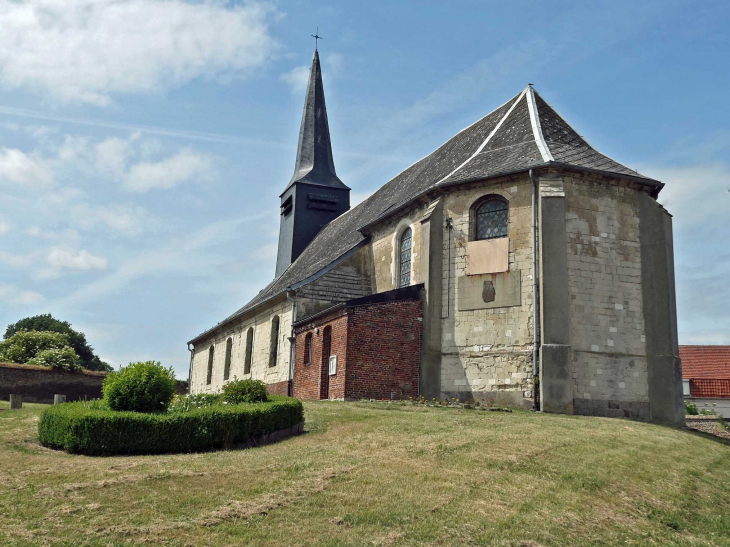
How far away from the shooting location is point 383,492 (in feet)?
31.1

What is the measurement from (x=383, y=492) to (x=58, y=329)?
51051 millimetres

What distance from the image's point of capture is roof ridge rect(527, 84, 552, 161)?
62.4ft

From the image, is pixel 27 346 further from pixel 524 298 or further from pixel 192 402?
pixel 524 298

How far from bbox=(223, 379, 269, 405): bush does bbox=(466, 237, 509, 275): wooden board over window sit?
690 centimetres

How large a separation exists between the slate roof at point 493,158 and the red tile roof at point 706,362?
62.4 feet

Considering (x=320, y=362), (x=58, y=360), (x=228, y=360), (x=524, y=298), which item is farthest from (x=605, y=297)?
(x=58, y=360)

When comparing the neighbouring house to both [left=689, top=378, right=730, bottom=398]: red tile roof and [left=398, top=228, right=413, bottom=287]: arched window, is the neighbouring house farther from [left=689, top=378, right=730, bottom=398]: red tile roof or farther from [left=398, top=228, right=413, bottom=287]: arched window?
[left=398, top=228, right=413, bottom=287]: arched window

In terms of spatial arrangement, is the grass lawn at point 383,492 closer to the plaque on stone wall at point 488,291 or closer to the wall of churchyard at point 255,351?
the plaque on stone wall at point 488,291

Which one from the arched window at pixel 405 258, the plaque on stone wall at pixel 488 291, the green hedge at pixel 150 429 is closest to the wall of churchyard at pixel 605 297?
the plaque on stone wall at pixel 488 291

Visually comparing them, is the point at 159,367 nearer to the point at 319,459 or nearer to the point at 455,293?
the point at 319,459

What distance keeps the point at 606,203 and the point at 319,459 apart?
452 inches

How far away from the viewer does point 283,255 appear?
36312 millimetres

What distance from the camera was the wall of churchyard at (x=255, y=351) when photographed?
24.0 m

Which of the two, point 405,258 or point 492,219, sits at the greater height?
point 492,219
